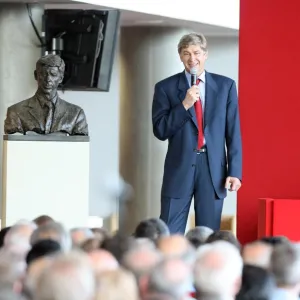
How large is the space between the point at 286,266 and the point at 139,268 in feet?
0.79

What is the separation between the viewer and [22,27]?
25.3 feet

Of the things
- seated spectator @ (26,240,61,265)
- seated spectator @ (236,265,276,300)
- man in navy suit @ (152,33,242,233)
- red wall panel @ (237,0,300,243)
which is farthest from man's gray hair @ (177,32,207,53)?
seated spectator @ (236,265,276,300)

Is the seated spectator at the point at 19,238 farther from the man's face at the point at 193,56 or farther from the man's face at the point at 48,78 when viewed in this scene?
the man's face at the point at 48,78

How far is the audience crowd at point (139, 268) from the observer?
1397 millimetres

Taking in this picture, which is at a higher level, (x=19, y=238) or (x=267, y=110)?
(x=267, y=110)

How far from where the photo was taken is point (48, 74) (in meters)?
5.09

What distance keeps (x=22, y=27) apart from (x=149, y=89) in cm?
221

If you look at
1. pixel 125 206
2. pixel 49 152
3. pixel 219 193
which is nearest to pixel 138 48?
pixel 125 206

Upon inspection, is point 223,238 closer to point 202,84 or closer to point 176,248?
point 176,248

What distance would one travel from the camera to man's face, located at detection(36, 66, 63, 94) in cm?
509

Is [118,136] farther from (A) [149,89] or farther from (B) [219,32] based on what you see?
(B) [219,32]

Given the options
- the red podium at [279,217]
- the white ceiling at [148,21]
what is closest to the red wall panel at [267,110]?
the red podium at [279,217]

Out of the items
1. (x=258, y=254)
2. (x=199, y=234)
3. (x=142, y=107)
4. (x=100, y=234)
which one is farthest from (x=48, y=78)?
(x=142, y=107)

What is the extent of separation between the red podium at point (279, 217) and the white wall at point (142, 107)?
6052 mm
